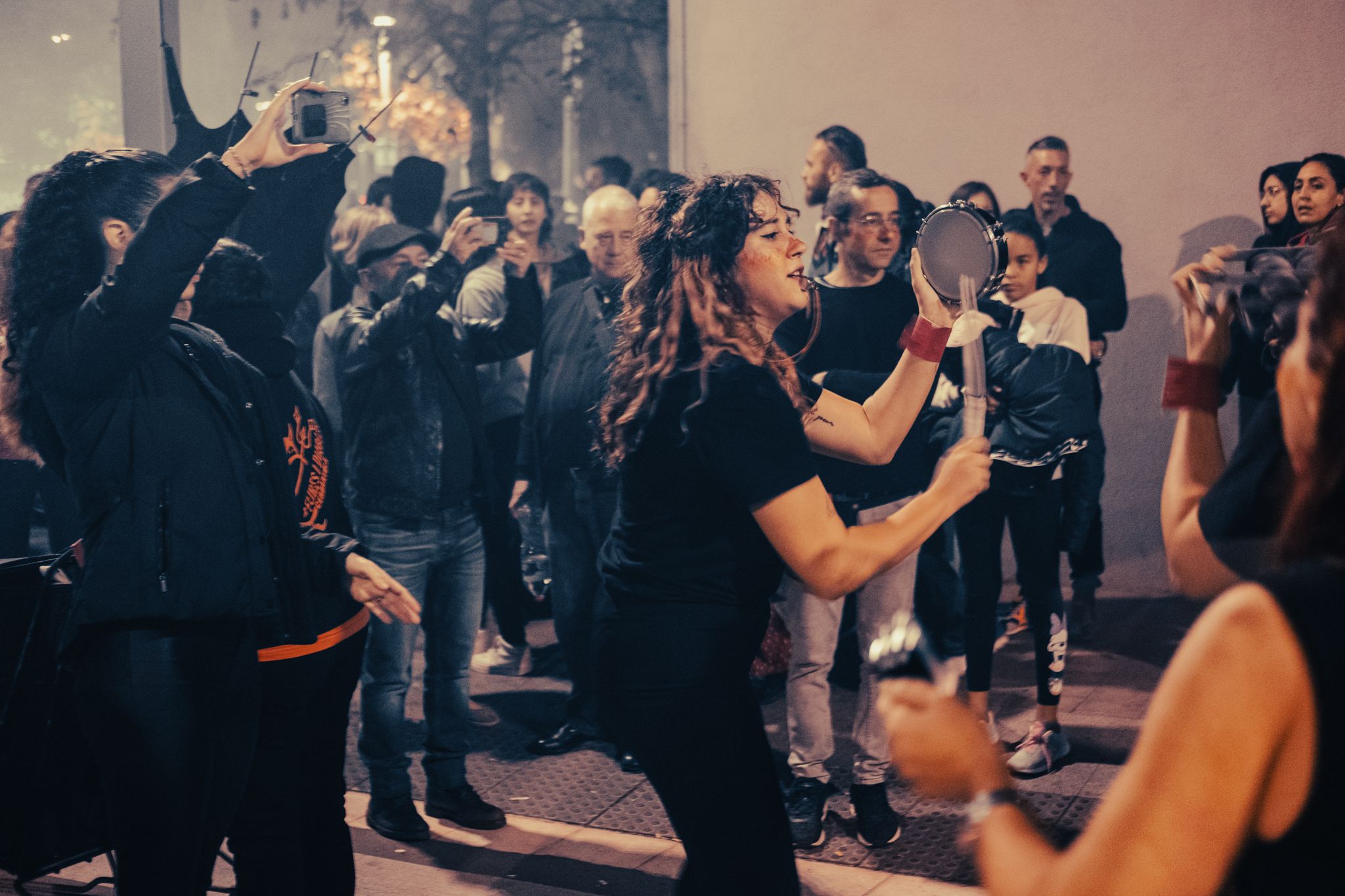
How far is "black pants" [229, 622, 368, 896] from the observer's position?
290 centimetres

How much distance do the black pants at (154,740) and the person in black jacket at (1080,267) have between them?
447 centimetres

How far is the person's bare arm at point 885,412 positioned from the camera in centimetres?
291

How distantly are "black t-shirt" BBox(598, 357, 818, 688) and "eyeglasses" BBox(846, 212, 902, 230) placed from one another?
6.70ft

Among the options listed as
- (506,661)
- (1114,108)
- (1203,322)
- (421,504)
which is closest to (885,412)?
(1203,322)

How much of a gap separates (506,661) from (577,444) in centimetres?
159

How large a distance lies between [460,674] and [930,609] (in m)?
1.91

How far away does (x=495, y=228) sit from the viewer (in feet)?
18.1

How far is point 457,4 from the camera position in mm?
10242

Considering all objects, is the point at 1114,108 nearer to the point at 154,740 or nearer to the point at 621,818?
the point at 621,818

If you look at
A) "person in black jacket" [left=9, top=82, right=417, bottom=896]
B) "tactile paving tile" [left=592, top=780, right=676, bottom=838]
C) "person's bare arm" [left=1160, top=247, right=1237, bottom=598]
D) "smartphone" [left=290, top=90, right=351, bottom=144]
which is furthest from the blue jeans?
"person's bare arm" [left=1160, top=247, right=1237, bottom=598]

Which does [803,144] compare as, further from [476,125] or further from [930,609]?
[930,609]

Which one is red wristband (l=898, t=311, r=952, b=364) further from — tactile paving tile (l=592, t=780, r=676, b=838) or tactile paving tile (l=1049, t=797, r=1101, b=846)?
tactile paving tile (l=592, t=780, r=676, b=838)

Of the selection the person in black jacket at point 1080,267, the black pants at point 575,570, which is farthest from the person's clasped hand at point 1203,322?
the person in black jacket at point 1080,267

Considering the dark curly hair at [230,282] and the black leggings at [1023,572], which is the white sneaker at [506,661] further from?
the dark curly hair at [230,282]
